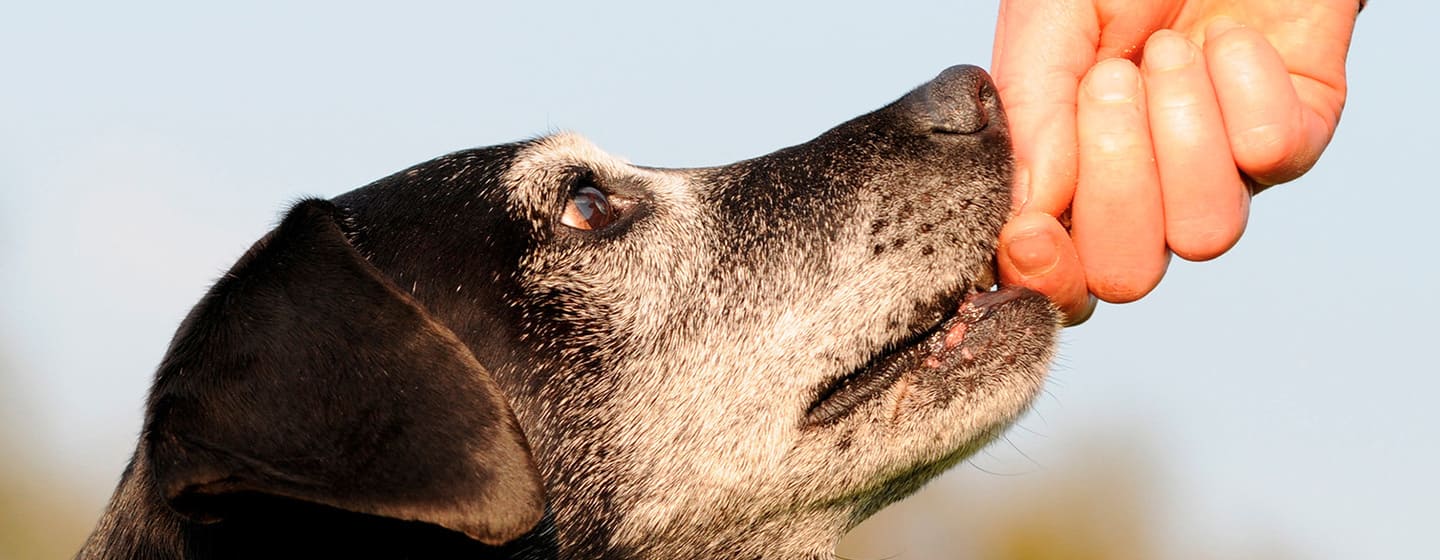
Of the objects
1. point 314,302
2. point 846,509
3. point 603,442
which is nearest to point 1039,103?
point 846,509

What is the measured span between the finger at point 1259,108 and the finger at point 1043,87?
0.45 meters

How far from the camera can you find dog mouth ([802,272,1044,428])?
4.77 meters

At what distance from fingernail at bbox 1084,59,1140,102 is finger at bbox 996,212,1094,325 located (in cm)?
41

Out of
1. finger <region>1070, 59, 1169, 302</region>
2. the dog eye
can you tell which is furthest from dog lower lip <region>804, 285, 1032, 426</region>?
the dog eye

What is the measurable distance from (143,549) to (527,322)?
1.22m

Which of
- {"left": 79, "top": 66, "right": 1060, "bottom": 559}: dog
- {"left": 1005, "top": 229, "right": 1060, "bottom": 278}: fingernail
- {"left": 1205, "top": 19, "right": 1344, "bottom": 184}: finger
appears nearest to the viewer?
{"left": 79, "top": 66, "right": 1060, "bottom": 559}: dog

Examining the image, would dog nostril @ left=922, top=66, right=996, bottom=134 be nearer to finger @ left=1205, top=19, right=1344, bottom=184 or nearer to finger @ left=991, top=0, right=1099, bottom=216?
finger @ left=991, top=0, right=1099, bottom=216

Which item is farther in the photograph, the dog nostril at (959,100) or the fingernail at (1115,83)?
the dog nostril at (959,100)

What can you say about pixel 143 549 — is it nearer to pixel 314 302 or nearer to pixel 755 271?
pixel 314 302

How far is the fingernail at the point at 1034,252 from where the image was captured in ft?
15.9

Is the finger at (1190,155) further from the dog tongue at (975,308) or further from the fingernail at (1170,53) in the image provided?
the dog tongue at (975,308)

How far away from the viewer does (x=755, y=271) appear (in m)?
5.05

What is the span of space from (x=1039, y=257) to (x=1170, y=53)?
729mm

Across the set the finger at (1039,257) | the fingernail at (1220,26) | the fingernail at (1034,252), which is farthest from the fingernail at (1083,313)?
the fingernail at (1220,26)
